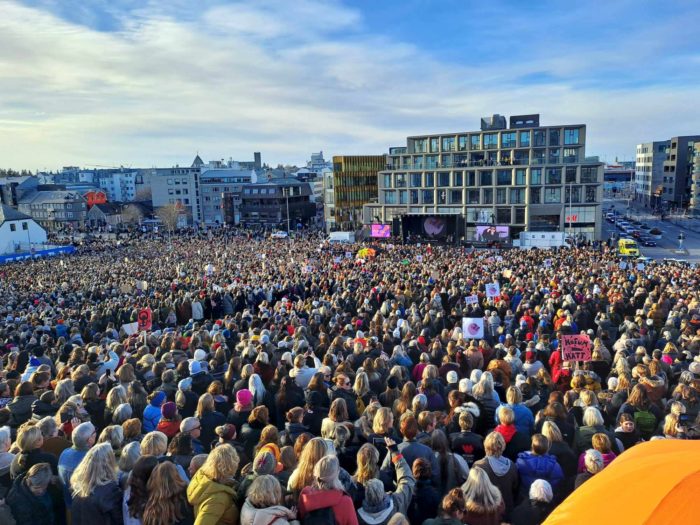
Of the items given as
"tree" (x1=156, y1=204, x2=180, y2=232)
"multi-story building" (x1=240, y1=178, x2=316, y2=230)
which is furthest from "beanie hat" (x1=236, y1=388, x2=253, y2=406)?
"tree" (x1=156, y1=204, x2=180, y2=232)

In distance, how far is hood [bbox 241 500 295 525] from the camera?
3.87 metres

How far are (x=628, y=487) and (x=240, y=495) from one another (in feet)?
9.39

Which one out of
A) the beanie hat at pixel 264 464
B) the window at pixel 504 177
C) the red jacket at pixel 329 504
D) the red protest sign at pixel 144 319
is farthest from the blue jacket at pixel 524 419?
the window at pixel 504 177

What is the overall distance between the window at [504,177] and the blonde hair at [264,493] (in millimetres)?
57962

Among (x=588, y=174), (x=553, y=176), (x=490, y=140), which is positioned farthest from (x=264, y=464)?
(x=490, y=140)

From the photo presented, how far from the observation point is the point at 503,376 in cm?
848

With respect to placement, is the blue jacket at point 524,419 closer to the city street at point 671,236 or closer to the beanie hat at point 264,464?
the beanie hat at point 264,464

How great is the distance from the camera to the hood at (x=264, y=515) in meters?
3.87

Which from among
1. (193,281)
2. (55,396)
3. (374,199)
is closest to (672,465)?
(55,396)

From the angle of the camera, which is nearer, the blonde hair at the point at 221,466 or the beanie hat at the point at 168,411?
the blonde hair at the point at 221,466

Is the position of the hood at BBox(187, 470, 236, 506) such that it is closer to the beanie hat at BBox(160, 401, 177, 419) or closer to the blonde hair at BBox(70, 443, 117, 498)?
the blonde hair at BBox(70, 443, 117, 498)

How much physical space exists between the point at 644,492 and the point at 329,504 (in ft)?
7.24

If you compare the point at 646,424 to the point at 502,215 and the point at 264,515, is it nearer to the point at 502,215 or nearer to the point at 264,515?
the point at 264,515

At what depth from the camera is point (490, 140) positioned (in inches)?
2429
